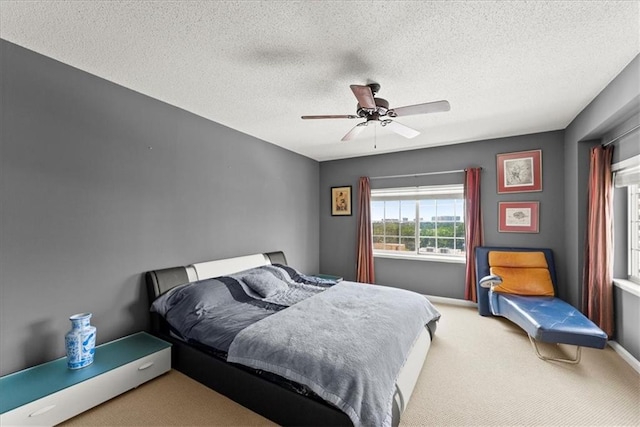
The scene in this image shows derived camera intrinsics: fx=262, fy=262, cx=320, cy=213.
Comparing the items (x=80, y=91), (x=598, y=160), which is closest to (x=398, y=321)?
(x=598, y=160)

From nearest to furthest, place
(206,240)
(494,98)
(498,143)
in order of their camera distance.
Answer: (494,98), (206,240), (498,143)

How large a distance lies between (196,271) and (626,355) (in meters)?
4.52

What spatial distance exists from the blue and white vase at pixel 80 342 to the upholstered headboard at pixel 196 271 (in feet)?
1.94

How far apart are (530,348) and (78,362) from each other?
4212 mm

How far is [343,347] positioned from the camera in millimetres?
1794

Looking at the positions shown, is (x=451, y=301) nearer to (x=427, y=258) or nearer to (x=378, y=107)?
(x=427, y=258)

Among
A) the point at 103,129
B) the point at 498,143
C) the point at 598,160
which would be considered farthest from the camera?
the point at 498,143

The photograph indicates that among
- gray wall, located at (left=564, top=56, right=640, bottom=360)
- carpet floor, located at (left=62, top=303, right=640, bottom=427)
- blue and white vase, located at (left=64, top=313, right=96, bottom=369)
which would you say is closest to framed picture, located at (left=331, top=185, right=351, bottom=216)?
carpet floor, located at (left=62, top=303, right=640, bottom=427)

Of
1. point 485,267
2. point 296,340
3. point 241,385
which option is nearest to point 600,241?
point 485,267

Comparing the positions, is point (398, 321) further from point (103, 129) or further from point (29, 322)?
point (103, 129)

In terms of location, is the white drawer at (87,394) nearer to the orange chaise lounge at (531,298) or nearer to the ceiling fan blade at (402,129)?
the ceiling fan blade at (402,129)

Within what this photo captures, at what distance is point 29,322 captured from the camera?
1973 millimetres

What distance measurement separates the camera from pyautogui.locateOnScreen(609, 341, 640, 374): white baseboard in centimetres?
242

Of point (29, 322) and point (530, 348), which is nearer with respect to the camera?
point (29, 322)
